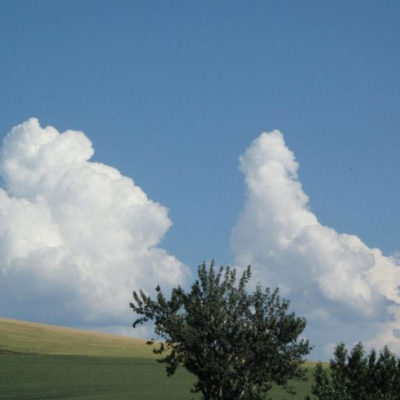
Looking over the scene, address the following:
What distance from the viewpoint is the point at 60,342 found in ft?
349

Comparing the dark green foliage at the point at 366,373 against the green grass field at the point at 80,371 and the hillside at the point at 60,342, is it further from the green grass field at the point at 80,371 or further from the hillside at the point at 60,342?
the hillside at the point at 60,342

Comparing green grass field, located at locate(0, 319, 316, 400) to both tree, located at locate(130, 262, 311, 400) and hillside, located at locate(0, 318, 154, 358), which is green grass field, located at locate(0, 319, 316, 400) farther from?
tree, located at locate(130, 262, 311, 400)

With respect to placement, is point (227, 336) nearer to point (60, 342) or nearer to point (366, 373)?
point (366, 373)

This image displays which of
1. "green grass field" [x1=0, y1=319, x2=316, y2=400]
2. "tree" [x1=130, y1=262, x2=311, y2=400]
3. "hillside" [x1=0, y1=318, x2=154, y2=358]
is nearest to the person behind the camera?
"tree" [x1=130, y1=262, x2=311, y2=400]

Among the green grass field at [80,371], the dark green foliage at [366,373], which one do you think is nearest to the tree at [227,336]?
the dark green foliage at [366,373]

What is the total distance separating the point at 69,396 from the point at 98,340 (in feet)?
192

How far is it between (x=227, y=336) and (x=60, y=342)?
253 ft

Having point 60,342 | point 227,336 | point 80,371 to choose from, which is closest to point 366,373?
point 227,336

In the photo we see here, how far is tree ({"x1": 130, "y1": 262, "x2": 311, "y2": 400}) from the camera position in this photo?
3338 centimetres

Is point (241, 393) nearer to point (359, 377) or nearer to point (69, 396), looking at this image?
point (359, 377)

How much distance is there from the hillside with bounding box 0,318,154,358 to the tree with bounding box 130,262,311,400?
201 feet


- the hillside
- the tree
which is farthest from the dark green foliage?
the hillside

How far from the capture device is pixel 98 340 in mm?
115375

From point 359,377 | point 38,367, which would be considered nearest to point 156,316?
point 359,377
